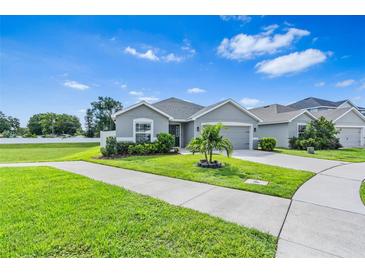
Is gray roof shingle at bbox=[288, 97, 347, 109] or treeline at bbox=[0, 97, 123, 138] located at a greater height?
gray roof shingle at bbox=[288, 97, 347, 109]

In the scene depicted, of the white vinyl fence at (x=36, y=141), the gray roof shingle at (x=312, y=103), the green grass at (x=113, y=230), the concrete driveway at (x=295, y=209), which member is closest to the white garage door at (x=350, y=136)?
the gray roof shingle at (x=312, y=103)

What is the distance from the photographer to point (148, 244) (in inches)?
99.3

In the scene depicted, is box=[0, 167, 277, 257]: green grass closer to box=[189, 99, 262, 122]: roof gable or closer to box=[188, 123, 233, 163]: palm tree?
box=[188, 123, 233, 163]: palm tree

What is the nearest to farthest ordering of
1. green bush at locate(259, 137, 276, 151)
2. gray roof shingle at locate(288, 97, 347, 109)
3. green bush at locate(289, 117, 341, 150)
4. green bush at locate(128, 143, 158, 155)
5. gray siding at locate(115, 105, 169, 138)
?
green bush at locate(128, 143, 158, 155), gray siding at locate(115, 105, 169, 138), green bush at locate(259, 137, 276, 151), green bush at locate(289, 117, 341, 150), gray roof shingle at locate(288, 97, 347, 109)

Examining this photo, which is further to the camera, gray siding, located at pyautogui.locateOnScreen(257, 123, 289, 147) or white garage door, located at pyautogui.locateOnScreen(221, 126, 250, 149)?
gray siding, located at pyautogui.locateOnScreen(257, 123, 289, 147)

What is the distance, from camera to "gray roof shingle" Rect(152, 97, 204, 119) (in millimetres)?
16406

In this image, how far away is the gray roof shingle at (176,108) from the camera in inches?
646

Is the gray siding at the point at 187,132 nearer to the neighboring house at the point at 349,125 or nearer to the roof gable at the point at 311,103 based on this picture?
the neighboring house at the point at 349,125

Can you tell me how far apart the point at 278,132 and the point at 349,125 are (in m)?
8.08

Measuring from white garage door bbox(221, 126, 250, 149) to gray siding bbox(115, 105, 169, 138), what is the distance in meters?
5.50

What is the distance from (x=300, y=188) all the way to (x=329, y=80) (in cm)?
1681

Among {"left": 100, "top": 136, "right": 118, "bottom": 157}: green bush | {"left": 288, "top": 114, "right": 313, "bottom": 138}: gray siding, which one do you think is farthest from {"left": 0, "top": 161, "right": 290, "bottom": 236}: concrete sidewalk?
{"left": 288, "top": 114, "right": 313, "bottom": 138}: gray siding

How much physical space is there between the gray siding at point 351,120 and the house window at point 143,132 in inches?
761

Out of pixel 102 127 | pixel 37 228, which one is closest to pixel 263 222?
pixel 37 228
